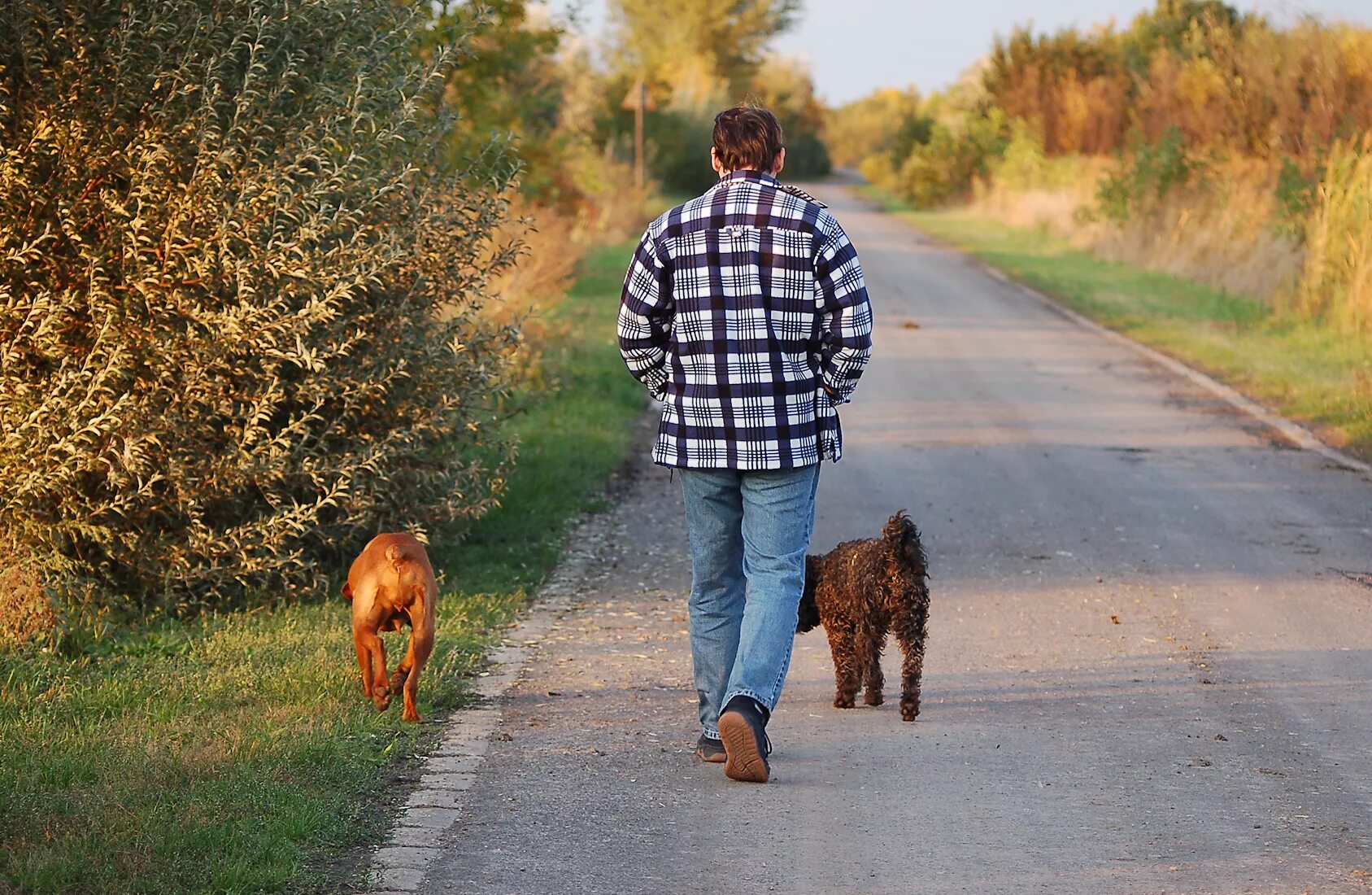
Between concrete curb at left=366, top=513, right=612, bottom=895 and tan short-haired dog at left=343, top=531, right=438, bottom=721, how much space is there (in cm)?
27

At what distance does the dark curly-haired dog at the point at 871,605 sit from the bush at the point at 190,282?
2423 millimetres

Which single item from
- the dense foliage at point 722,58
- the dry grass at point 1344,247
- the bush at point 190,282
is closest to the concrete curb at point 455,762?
the bush at point 190,282

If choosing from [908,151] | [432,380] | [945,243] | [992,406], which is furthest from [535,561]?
[908,151]

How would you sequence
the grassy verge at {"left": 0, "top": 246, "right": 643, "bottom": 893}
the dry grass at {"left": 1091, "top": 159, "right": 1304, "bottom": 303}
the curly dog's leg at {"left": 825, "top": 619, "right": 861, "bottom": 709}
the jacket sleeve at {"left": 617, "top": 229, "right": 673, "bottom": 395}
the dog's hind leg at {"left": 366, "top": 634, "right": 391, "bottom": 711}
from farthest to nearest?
the dry grass at {"left": 1091, "top": 159, "right": 1304, "bottom": 303} < the curly dog's leg at {"left": 825, "top": 619, "right": 861, "bottom": 709} < the dog's hind leg at {"left": 366, "top": 634, "right": 391, "bottom": 711} < the jacket sleeve at {"left": 617, "top": 229, "right": 673, "bottom": 395} < the grassy verge at {"left": 0, "top": 246, "right": 643, "bottom": 893}

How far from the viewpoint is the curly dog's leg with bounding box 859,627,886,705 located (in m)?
5.96

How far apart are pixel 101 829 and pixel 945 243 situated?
3114 cm

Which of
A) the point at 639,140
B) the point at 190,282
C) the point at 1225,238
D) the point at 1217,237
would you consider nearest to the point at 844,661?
the point at 190,282

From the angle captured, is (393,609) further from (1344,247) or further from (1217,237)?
(1217,237)

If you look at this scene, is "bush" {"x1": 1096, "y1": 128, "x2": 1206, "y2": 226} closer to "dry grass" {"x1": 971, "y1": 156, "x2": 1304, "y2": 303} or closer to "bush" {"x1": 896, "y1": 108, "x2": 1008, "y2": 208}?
"dry grass" {"x1": 971, "y1": 156, "x2": 1304, "y2": 303}

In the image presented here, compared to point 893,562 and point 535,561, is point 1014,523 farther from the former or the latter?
point 893,562

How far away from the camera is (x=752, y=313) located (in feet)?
16.6

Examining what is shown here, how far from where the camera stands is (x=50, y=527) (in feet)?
23.5

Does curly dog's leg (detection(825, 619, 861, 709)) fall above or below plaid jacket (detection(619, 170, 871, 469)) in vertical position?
below

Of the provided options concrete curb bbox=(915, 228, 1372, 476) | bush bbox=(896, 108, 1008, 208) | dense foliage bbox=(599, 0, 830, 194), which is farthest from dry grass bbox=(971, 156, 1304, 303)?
dense foliage bbox=(599, 0, 830, 194)
